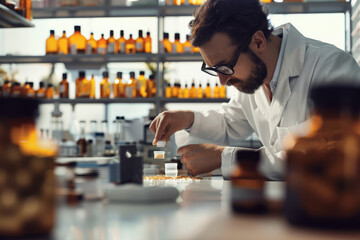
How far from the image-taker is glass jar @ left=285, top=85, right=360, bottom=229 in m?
0.47

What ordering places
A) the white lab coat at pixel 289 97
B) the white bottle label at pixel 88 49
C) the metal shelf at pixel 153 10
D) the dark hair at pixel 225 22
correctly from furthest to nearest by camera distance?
the white bottle label at pixel 88 49 → the metal shelf at pixel 153 10 → the dark hair at pixel 225 22 → the white lab coat at pixel 289 97

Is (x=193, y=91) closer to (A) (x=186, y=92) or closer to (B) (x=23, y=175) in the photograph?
(A) (x=186, y=92)

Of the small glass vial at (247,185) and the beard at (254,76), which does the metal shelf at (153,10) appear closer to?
the beard at (254,76)

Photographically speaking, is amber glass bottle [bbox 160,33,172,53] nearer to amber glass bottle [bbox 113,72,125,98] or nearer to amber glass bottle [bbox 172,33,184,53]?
amber glass bottle [bbox 172,33,184,53]

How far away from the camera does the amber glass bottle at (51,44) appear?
396 centimetres

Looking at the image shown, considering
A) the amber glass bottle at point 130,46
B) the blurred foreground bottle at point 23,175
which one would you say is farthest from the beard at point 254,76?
the amber glass bottle at point 130,46

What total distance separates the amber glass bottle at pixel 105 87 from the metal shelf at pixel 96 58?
0.17 m

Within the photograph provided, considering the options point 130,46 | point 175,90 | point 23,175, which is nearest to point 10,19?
point 130,46

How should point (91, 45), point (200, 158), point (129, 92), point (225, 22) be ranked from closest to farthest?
point (200, 158), point (225, 22), point (129, 92), point (91, 45)

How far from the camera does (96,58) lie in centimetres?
388

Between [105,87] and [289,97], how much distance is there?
2512 millimetres

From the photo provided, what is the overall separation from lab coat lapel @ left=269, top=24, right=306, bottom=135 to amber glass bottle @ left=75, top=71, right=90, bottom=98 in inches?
97.5

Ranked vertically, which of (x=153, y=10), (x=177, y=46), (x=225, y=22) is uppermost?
(x=153, y=10)

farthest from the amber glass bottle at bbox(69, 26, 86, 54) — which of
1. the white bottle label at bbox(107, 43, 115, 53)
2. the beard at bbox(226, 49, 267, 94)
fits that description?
the beard at bbox(226, 49, 267, 94)
